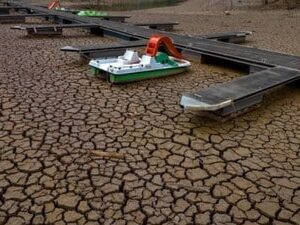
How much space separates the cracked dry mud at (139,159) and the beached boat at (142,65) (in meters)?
Answer: 0.21

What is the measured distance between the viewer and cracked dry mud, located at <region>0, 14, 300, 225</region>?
2281 millimetres

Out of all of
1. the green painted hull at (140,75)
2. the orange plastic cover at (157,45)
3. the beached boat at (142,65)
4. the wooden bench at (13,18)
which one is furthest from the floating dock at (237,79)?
the wooden bench at (13,18)

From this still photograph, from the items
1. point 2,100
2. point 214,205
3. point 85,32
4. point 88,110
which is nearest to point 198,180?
point 214,205

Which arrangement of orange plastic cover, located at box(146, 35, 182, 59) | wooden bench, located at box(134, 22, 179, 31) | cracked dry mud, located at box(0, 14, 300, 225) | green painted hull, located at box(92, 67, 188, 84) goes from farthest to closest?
wooden bench, located at box(134, 22, 179, 31) → orange plastic cover, located at box(146, 35, 182, 59) → green painted hull, located at box(92, 67, 188, 84) → cracked dry mud, located at box(0, 14, 300, 225)

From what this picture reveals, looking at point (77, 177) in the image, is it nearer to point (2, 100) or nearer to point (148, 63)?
point (2, 100)

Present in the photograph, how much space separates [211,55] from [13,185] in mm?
4476

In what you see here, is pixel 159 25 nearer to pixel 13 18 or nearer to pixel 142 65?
pixel 13 18

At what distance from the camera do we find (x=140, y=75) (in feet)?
16.6

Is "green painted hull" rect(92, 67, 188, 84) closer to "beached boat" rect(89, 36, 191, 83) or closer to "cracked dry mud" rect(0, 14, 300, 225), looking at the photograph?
"beached boat" rect(89, 36, 191, 83)

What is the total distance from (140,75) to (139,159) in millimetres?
2353

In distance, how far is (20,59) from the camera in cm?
617

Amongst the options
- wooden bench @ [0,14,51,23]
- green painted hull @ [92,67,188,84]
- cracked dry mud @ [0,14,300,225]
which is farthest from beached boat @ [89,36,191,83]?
wooden bench @ [0,14,51,23]

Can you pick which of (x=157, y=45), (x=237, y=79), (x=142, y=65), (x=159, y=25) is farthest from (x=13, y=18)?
(x=237, y=79)

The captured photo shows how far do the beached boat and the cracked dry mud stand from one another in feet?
0.70
